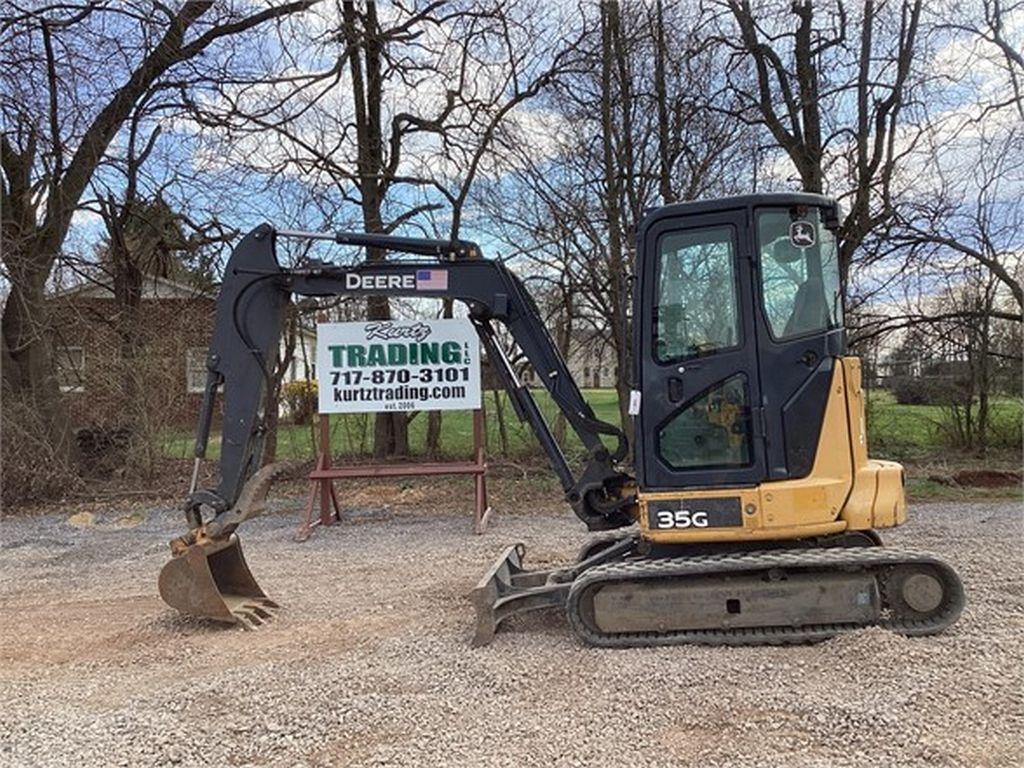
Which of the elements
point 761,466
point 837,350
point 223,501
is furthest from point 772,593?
point 223,501

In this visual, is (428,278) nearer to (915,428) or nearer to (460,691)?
(460,691)

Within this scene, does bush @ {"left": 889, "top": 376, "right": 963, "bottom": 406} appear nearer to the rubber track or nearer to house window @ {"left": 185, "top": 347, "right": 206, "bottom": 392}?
the rubber track

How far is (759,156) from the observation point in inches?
493

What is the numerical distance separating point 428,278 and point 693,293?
175 centimetres

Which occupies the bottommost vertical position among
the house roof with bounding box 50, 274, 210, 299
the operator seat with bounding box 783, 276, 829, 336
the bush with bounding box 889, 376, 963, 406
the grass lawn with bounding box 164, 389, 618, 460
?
the grass lawn with bounding box 164, 389, 618, 460

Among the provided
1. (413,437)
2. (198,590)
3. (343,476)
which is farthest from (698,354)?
(413,437)

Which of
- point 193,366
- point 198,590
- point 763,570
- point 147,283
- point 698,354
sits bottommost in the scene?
point 198,590

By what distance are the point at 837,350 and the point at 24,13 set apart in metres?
10.4

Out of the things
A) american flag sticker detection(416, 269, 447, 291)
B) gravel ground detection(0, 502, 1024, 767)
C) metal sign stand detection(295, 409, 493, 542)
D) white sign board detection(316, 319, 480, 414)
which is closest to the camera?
gravel ground detection(0, 502, 1024, 767)

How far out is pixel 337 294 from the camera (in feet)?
18.4

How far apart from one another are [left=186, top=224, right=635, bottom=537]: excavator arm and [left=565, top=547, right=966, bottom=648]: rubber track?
871mm

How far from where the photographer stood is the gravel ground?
3.59 meters

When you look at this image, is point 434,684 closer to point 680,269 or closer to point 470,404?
point 680,269

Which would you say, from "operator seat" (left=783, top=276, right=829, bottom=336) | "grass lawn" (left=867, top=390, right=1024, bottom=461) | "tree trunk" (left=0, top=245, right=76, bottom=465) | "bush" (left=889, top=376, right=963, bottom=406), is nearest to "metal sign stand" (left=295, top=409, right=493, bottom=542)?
"tree trunk" (left=0, top=245, right=76, bottom=465)
